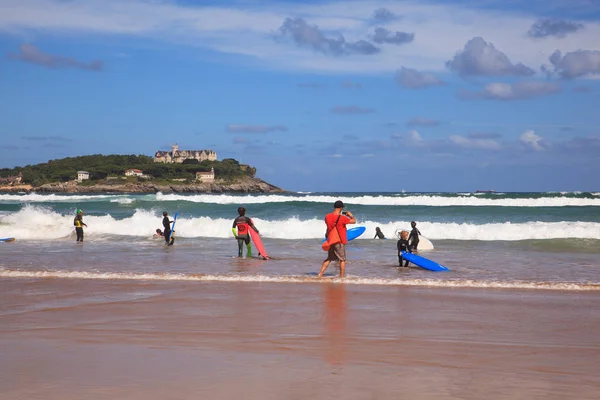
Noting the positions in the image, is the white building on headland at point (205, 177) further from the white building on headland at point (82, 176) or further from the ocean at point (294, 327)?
the ocean at point (294, 327)

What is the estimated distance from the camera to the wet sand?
546cm

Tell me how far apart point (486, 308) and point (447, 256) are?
8.63m

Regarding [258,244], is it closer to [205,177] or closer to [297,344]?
[297,344]

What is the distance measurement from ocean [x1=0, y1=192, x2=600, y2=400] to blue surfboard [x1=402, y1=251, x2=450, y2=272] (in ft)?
1.80

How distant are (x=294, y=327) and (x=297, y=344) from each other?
3.03 feet

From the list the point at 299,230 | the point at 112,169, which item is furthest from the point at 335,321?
the point at 112,169

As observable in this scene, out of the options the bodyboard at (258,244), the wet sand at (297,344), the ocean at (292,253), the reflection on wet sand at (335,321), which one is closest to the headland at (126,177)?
the ocean at (292,253)

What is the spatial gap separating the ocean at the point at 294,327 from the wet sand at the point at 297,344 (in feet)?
0.08

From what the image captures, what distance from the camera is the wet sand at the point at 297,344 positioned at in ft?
17.9

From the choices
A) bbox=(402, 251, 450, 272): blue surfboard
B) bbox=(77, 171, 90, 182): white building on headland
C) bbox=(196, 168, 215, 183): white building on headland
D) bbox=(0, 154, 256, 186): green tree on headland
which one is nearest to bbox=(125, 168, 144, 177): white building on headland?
bbox=(0, 154, 256, 186): green tree on headland

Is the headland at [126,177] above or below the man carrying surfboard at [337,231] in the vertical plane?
above

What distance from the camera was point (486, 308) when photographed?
9531mm

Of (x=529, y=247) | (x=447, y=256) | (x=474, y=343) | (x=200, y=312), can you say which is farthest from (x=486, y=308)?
(x=529, y=247)

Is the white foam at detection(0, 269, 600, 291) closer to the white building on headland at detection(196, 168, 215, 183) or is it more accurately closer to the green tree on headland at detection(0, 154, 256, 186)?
the green tree on headland at detection(0, 154, 256, 186)
